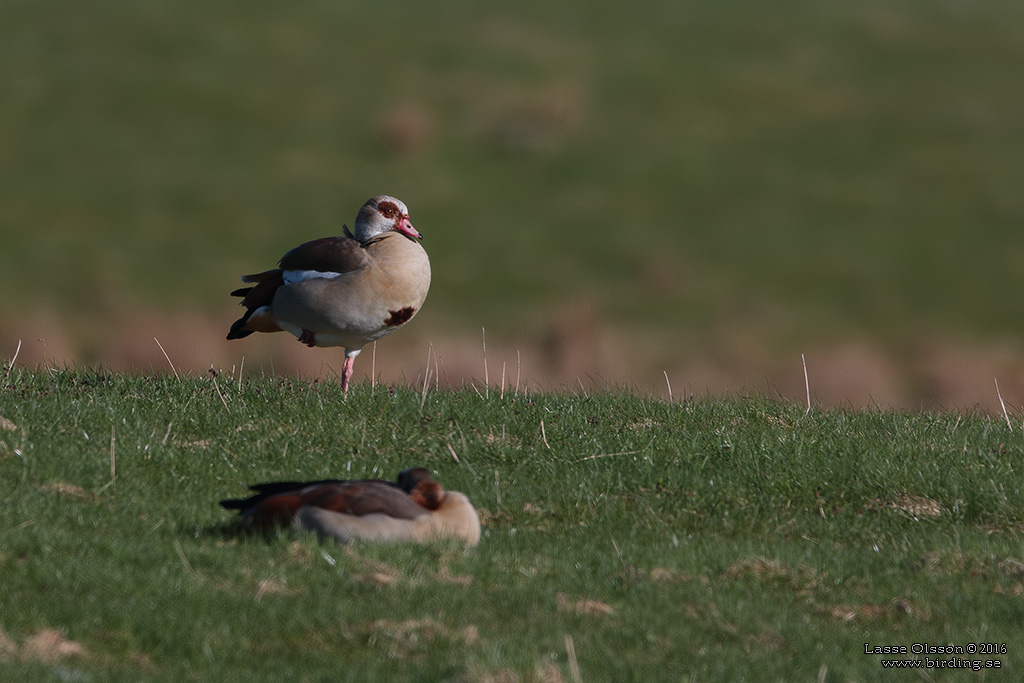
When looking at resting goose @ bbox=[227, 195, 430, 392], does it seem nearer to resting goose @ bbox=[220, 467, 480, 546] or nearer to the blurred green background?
resting goose @ bbox=[220, 467, 480, 546]

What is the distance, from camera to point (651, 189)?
35.6 metres

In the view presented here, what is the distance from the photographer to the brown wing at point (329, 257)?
11.5m

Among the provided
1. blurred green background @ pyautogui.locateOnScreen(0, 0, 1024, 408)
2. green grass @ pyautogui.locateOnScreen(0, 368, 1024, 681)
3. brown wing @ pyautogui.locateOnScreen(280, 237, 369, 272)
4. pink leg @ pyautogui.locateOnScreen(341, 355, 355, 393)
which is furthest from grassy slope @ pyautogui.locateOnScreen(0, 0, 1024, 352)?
green grass @ pyautogui.locateOnScreen(0, 368, 1024, 681)

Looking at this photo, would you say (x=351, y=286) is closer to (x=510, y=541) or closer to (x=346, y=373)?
(x=346, y=373)

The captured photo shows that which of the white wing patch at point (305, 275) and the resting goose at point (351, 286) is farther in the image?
the white wing patch at point (305, 275)

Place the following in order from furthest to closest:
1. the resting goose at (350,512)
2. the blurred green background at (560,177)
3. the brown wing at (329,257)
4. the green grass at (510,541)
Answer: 1. the blurred green background at (560,177)
2. the brown wing at (329,257)
3. the resting goose at (350,512)
4. the green grass at (510,541)

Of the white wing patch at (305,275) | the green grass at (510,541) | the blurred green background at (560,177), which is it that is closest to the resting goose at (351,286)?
the white wing patch at (305,275)

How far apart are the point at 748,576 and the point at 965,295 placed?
80.8ft

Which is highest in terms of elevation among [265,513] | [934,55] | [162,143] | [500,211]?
[934,55]

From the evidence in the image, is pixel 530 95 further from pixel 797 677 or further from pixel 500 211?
pixel 797 677

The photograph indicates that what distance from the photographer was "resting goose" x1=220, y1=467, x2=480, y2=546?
280 inches

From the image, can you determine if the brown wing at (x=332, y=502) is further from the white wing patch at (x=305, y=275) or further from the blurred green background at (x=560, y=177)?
the blurred green background at (x=560, y=177)

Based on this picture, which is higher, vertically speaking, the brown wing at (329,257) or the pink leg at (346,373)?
the brown wing at (329,257)

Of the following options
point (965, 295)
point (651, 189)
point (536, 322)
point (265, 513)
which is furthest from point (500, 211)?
point (265, 513)
